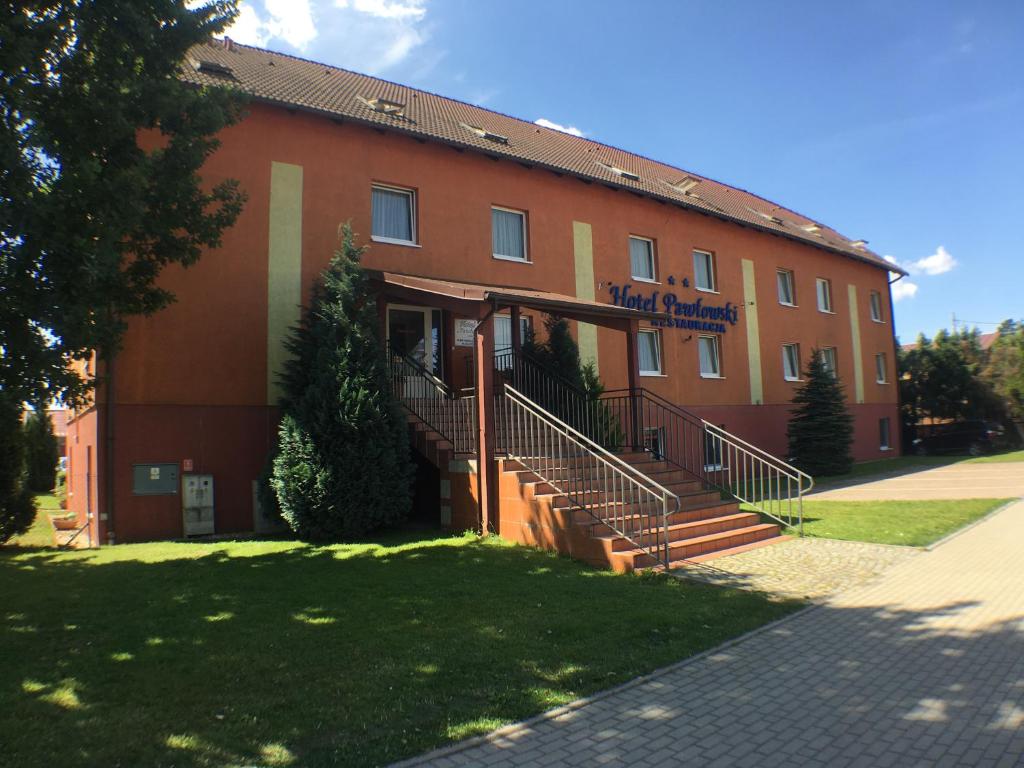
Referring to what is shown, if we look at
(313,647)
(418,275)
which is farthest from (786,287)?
(313,647)

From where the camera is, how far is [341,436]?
9547 mm

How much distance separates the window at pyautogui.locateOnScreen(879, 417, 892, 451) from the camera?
87.2 feet

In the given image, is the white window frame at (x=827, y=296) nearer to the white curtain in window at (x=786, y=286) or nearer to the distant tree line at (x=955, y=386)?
the white curtain in window at (x=786, y=286)

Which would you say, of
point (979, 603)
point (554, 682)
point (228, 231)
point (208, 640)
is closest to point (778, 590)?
point (979, 603)

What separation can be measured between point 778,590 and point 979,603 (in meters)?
1.74

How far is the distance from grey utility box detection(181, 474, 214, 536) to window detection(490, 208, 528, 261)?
23.9ft

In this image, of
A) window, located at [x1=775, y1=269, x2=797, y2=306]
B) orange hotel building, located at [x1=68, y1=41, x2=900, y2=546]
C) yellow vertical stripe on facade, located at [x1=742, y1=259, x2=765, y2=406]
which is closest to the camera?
orange hotel building, located at [x1=68, y1=41, x2=900, y2=546]

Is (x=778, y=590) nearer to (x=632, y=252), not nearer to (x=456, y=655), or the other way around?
(x=456, y=655)

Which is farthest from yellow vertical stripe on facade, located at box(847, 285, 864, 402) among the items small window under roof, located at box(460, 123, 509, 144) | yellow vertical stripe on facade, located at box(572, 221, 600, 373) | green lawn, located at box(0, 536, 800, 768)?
green lawn, located at box(0, 536, 800, 768)

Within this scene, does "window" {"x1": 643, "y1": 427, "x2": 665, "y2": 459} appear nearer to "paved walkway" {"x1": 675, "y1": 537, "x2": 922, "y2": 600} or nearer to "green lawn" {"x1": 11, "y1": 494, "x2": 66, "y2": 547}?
"paved walkway" {"x1": 675, "y1": 537, "x2": 922, "y2": 600}

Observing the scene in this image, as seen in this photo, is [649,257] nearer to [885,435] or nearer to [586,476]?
[586,476]

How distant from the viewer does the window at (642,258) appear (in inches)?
696

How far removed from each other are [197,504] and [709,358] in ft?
46.0

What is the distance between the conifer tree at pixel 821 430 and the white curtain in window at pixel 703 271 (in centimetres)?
432
